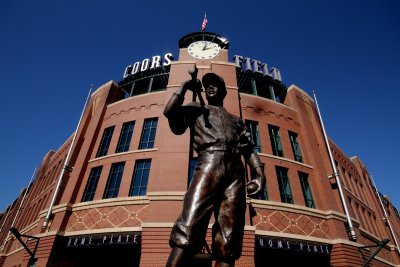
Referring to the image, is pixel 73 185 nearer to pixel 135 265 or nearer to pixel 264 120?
pixel 135 265

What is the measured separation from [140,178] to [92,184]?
3349 mm

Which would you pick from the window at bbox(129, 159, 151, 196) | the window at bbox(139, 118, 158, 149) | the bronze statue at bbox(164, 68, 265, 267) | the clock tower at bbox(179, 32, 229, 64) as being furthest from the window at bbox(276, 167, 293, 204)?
the bronze statue at bbox(164, 68, 265, 267)

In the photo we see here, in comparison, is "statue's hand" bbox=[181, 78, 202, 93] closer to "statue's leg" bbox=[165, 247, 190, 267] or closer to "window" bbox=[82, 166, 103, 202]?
"statue's leg" bbox=[165, 247, 190, 267]

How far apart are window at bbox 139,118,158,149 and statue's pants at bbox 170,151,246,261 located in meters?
13.7

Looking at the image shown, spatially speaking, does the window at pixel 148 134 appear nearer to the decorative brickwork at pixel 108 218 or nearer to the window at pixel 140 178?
the window at pixel 140 178

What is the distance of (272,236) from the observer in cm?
1270

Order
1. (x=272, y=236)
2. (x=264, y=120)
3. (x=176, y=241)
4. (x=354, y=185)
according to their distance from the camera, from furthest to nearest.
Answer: (x=354, y=185)
(x=264, y=120)
(x=272, y=236)
(x=176, y=241)

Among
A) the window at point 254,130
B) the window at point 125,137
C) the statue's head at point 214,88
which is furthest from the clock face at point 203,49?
the statue's head at point 214,88

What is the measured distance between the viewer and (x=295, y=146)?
1816cm

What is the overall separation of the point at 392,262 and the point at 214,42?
72.3ft

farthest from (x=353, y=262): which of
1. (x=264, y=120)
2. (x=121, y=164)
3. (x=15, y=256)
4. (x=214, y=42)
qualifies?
(x=15, y=256)

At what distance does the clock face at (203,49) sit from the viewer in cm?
1923

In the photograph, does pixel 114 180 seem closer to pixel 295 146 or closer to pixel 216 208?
pixel 295 146

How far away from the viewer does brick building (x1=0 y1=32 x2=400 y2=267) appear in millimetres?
12781
